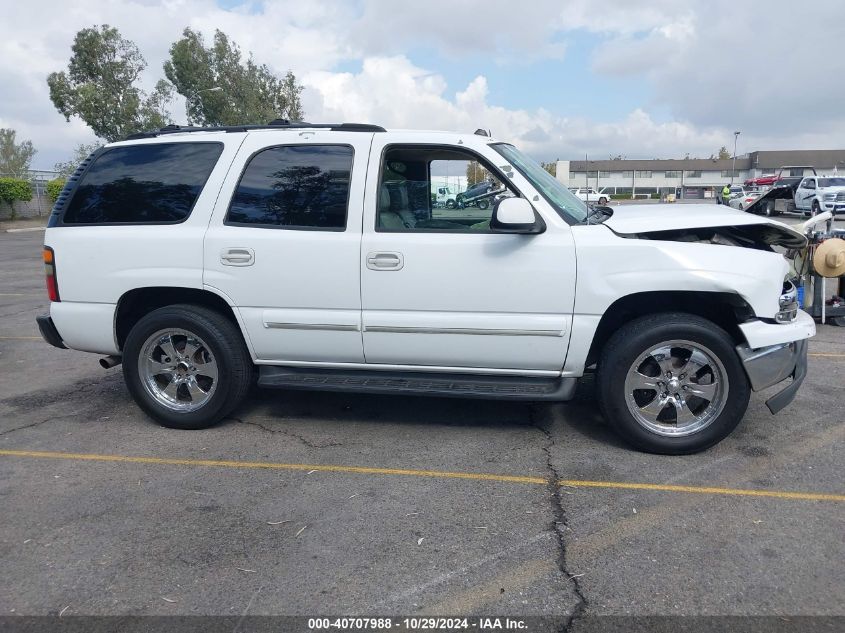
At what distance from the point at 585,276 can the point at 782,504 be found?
1.66 metres

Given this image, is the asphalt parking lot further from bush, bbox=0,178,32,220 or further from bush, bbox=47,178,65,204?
bush, bbox=47,178,65,204

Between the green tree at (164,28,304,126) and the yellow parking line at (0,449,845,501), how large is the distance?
122 feet

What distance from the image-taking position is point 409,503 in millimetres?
3734

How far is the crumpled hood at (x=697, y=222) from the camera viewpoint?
4.14 m

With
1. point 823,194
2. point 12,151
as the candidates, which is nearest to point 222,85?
point 823,194

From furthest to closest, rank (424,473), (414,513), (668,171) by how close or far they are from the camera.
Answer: (668,171) < (424,473) < (414,513)

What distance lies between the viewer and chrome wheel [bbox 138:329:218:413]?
4.80 m

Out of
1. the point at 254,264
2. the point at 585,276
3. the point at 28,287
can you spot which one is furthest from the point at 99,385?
the point at 28,287

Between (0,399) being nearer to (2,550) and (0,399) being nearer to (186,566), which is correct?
(2,550)

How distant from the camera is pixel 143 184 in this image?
15.8 ft

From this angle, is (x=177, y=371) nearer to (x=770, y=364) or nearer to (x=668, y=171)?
(x=770, y=364)

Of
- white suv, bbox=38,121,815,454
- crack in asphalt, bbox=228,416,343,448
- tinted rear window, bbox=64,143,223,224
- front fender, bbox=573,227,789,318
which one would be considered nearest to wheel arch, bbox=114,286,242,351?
white suv, bbox=38,121,815,454

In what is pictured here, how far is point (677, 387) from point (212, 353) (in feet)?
10.2

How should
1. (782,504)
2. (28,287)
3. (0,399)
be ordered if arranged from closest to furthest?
(782,504) → (0,399) → (28,287)
